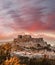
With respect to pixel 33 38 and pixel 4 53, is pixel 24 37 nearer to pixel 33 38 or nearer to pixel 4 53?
pixel 33 38

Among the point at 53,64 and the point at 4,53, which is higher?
the point at 4,53

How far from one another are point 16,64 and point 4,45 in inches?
688

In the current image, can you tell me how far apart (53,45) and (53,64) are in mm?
79823

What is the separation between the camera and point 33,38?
460 feet

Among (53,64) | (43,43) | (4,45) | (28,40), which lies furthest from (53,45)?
(4,45)

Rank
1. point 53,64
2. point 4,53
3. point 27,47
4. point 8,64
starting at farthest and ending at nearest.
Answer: point 27,47 < point 53,64 < point 4,53 < point 8,64

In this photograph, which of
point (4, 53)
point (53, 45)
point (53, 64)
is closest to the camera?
point (4, 53)

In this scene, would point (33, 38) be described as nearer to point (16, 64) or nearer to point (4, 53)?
point (4, 53)

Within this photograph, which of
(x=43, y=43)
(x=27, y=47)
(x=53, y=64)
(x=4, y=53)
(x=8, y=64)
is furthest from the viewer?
(x=43, y=43)

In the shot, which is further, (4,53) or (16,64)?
(4,53)

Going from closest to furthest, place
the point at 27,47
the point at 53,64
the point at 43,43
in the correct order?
the point at 53,64
the point at 27,47
the point at 43,43

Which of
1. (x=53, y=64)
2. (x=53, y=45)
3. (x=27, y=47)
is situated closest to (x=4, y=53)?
(x=53, y=64)

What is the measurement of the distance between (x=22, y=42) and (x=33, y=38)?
6.15 metres

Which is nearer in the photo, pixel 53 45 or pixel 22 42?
pixel 22 42
